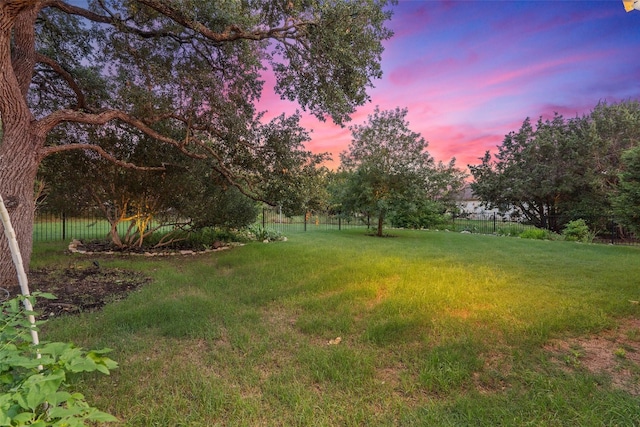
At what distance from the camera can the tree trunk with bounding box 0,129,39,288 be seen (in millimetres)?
3975

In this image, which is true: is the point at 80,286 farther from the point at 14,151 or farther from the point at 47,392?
the point at 47,392

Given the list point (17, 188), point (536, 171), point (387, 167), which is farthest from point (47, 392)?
point (536, 171)

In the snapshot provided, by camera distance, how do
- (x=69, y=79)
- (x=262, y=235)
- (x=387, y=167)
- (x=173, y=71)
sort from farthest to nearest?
(x=387, y=167)
(x=262, y=235)
(x=173, y=71)
(x=69, y=79)

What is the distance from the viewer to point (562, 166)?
14.7 meters

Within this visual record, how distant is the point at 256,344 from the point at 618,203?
9444mm

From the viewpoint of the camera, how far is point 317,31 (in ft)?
16.3

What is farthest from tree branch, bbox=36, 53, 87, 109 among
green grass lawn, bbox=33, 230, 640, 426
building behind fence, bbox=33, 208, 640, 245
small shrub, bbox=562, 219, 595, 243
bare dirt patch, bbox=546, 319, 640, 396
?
small shrub, bbox=562, 219, 595, 243

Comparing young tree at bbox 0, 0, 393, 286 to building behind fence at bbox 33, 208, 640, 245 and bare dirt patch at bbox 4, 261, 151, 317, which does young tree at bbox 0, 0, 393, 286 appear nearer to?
bare dirt patch at bbox 4, 261, 151, 317

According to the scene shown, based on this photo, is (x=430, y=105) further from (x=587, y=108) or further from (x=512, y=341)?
(x=587, y=108)

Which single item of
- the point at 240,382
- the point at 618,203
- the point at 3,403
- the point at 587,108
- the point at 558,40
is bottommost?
the point at 240,382

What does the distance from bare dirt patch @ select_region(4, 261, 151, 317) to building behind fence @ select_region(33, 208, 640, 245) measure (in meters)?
3.60

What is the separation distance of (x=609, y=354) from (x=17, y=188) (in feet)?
23.1

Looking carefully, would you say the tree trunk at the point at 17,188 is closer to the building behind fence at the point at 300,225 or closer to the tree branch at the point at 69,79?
the tree branch at the point at 69,79

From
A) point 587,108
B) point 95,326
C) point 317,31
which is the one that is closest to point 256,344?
point 95,326
